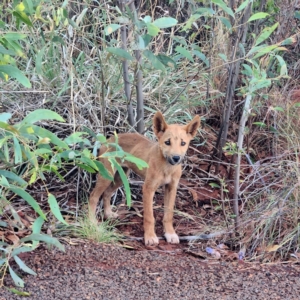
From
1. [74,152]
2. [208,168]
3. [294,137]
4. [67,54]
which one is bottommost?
[208,168]

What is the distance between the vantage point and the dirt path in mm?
4000

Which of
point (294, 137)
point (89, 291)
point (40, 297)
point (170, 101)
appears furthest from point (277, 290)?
point (170, 101)

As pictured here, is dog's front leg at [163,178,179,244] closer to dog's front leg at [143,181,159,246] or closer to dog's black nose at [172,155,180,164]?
dog's front leg at [143,181,159,246]

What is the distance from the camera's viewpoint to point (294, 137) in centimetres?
610

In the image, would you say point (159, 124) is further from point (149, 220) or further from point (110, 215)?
point (110, 215)

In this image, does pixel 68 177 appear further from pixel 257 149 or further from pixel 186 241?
pixel 257 149

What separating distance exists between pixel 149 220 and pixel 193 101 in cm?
189

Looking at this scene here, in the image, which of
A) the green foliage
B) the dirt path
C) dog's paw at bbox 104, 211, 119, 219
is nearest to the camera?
the green foliage

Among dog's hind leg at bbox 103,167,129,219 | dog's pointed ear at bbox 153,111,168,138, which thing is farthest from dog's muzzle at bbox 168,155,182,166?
dog's hind leg at bbox 103,167,129,219

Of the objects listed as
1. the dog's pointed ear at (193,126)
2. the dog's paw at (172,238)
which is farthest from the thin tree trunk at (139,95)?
the dog's paw at (172,238)

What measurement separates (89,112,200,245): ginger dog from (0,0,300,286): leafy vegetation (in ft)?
1.00

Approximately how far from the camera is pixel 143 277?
424cm

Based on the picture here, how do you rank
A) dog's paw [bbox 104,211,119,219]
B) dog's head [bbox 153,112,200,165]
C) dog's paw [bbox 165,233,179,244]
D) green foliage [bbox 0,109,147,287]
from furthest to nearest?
dog's paw [bbox 104,211,119,219] < dog's paw [bbox 165,233,179,244] < dog's head [bbox 153,112,200,165] < green foliage [bbox 0,109,147,287]

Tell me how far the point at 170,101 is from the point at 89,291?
299 cm
